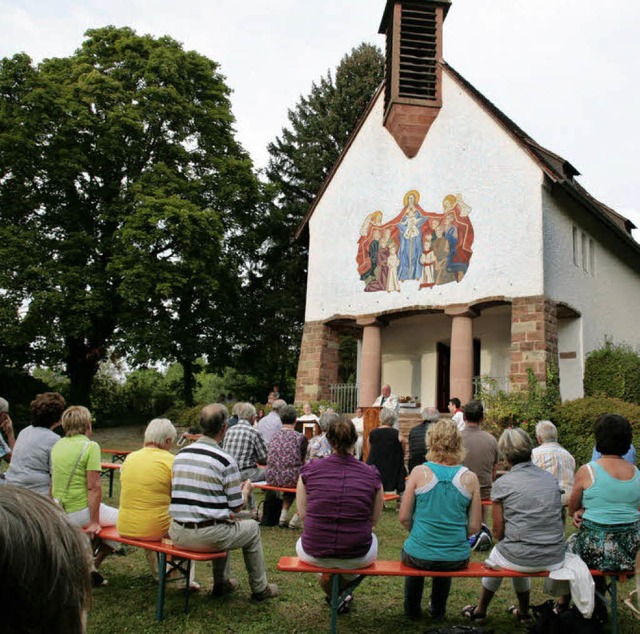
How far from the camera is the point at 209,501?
5.23 m

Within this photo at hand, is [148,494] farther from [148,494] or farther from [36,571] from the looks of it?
[36,571]

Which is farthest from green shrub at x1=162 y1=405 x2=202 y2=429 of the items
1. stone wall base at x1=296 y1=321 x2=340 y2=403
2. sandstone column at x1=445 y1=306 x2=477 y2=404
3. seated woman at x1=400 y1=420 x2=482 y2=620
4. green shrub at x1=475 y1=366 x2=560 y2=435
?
seated woman at x1=400 y1=420 x2=482 y2=620

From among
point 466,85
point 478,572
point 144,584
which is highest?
point 466,85

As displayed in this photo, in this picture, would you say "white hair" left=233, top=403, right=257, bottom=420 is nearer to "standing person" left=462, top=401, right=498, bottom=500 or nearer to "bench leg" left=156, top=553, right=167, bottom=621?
"standing person" left=462, top=401, right=498, bottom=500

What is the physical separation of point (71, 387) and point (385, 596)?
21.6 metres

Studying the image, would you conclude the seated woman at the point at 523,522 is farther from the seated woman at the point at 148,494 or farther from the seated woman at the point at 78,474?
the seated woman at the point at 78,474

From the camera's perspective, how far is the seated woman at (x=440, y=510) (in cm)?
499

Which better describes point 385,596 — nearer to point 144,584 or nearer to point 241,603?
point 241,603

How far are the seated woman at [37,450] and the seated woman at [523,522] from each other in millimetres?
3762

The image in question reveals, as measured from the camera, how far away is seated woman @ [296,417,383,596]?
4.89 m

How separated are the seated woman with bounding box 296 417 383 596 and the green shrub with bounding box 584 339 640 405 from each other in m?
15.3

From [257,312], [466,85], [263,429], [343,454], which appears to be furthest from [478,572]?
[257,312]

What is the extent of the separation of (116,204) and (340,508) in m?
21.8

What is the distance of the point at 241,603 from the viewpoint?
18.0 ft
